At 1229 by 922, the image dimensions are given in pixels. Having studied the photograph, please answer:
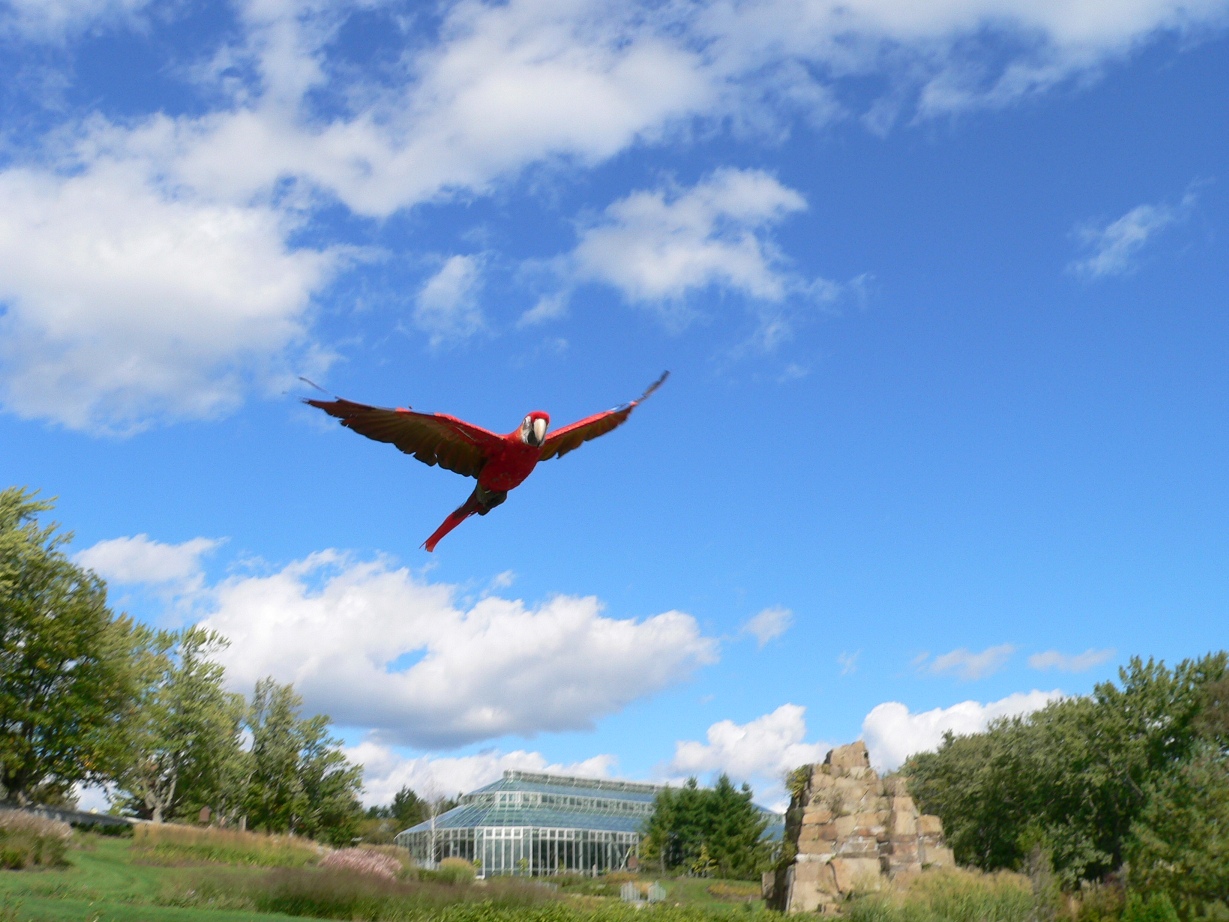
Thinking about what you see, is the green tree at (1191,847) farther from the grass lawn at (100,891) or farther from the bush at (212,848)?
the bush at (212,848)

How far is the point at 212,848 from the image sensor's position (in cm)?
2534

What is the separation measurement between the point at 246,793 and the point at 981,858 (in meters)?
30.0

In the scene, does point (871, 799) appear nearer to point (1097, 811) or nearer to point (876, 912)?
point (876, 912)

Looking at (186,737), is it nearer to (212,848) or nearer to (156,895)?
(212,848)

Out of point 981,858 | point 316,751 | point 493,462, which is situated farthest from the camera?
point 316,751

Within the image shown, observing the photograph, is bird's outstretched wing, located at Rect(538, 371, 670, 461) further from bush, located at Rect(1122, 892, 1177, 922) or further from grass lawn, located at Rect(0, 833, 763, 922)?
bush, located at Rect(1122, 892, 1177, 922)

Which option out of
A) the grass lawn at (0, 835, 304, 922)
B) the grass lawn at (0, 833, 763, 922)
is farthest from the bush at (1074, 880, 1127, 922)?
the grass lawn at (0, 835, 304, 922)

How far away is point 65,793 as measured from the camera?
132 ft

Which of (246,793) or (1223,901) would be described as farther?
(246,793)

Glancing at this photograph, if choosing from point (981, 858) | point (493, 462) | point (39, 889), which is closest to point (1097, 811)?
point (981, 858)

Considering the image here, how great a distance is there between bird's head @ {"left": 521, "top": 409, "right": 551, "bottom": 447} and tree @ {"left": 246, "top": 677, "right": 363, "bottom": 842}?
4044 cm

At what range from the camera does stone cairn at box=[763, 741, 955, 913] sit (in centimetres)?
1619

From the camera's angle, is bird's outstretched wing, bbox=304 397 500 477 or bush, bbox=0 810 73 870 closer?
bird's outstretched wing, bbox=304 397 500 477

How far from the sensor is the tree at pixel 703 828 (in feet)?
155
